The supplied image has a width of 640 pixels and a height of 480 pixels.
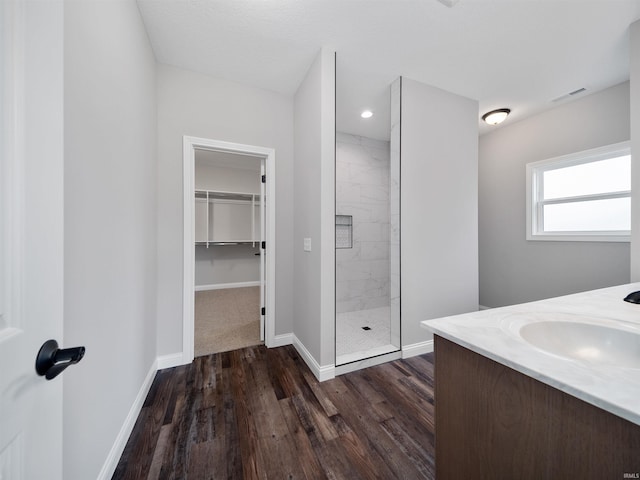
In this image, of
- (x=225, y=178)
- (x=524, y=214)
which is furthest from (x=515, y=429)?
(x=225, y=178)

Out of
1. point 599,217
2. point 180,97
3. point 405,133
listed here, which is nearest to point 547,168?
point 599,217

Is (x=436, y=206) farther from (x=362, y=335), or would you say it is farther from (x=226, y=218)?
(x=226, y=218)

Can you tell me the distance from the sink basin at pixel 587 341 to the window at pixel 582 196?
2.56 m

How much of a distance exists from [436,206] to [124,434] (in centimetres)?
301

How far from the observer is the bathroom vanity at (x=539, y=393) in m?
0.49

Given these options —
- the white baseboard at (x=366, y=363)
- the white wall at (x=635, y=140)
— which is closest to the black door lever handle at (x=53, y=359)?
the white baseboard at (x=366, y=363)

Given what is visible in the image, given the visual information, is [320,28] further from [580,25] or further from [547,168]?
[547,168]

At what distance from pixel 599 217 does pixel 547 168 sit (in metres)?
0.81

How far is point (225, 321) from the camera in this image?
317 centimetres

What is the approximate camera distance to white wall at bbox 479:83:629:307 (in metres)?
2.48

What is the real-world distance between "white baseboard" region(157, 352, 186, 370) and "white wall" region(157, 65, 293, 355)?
0.12 feet

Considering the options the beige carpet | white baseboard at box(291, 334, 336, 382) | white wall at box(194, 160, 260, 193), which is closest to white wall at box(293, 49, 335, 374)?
white baseboard at box(291, 334, 336, 382)

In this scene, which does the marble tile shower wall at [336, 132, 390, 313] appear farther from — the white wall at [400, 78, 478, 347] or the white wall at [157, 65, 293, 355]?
the white wall at [400, 78, 478, 347]

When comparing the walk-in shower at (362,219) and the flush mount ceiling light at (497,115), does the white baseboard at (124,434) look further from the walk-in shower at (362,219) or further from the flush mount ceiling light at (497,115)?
the flush mount ceiling light at (497,115)
